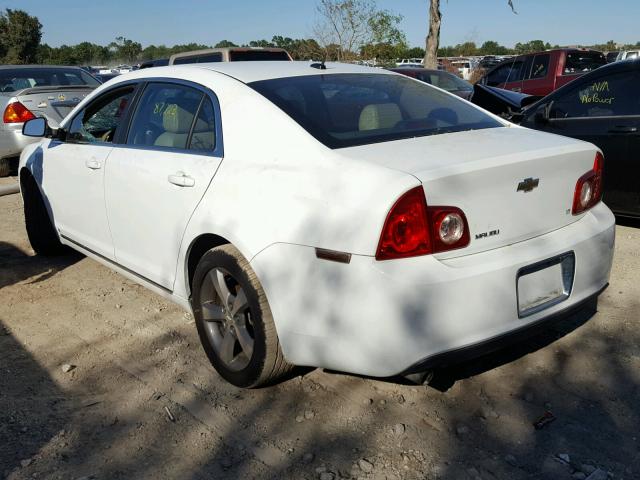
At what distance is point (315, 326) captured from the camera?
259cm

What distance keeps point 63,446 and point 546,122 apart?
4.95m

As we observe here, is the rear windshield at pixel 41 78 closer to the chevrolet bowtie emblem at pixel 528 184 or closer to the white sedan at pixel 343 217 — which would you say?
the white sedan at pixel 343 217

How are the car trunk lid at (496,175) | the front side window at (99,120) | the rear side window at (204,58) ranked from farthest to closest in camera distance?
the rear side window at (204,58) → the front side window at (99,120) → the car trunk lid at (496,175)

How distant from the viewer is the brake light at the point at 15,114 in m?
8.94

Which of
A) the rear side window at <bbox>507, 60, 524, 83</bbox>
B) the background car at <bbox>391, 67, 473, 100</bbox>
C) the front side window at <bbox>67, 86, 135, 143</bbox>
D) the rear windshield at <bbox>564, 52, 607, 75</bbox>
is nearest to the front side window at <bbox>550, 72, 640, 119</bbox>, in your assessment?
the front side window at <bbox>67, 86, 135, 143</bbox>

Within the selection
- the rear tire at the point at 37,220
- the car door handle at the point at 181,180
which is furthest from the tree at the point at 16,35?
the car door handle at the point at 181,180

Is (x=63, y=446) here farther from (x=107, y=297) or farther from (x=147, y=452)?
(x=107, y=297)

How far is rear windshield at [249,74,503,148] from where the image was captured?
117 inches

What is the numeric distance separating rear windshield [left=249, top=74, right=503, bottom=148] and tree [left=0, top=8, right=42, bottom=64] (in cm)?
4980

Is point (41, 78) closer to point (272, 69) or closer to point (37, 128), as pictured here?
point (37, 128)

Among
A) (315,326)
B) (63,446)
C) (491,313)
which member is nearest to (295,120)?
(315,326)

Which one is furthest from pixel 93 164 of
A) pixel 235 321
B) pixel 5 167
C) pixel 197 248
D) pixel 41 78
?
pixel 41 78

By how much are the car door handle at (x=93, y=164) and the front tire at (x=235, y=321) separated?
125 cm

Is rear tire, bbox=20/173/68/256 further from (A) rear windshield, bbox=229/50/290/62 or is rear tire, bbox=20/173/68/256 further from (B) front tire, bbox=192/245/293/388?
(A) rear windshield, bbox=229/50/290/62
